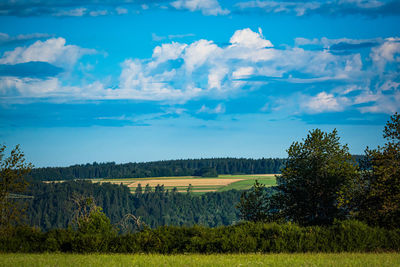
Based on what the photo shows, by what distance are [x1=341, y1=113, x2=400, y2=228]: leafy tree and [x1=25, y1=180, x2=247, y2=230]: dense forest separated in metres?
101

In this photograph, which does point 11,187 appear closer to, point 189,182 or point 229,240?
point 229,240

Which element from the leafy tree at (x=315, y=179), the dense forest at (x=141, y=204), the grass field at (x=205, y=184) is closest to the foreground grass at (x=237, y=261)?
the leafy tree at (x=315, y=179)

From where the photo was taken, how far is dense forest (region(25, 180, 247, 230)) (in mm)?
135750

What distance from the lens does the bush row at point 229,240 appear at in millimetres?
23359

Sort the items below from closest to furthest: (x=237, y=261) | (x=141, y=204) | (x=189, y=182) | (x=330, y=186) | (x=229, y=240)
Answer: (x=237, y=261) → (x=229, y=240) → (x=330, y=186) → (x=141, y=204) → (x=189, y=182)

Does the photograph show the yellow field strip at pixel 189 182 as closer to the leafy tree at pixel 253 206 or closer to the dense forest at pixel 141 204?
the dense forest at pixel 141 204

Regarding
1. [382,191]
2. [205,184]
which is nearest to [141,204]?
[205,184]

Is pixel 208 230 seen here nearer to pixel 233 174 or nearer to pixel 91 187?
pixel 91 187

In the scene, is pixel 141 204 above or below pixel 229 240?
below

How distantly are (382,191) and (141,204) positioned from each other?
121 metres

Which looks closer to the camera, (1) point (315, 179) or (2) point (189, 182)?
(1) point (315, 179)

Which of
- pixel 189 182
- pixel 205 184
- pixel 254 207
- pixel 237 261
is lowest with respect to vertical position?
pixel 205 184

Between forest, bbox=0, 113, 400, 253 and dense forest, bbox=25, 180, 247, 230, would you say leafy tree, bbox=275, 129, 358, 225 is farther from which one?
dense forest, bbox=25, 180, 247, 230

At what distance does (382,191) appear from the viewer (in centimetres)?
2970
